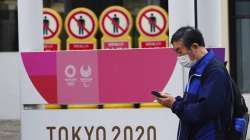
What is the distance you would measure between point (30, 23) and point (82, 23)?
818 millimetres

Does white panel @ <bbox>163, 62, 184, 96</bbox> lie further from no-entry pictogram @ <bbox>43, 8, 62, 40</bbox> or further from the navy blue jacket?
the navy blue jacket

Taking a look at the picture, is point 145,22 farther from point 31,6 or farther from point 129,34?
point 31,6

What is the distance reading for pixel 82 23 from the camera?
809 centimetres

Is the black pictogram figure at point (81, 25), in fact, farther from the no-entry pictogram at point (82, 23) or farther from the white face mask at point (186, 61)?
the white face mask at point (186, 61)

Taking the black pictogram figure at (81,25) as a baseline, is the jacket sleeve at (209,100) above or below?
below

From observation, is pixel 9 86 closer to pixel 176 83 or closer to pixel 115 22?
pixel 115 22

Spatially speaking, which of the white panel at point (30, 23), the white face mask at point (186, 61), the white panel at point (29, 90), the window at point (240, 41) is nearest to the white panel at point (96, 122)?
the white panel at point (29, 90)

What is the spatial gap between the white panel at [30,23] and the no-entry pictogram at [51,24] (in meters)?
0.69

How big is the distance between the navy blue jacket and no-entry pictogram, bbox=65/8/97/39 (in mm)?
2978

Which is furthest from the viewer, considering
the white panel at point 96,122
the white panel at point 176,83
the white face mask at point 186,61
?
the white panel at point 96,122

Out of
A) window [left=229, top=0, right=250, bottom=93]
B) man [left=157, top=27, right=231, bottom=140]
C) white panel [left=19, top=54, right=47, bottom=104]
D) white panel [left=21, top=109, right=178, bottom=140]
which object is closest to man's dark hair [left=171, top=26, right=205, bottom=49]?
man [left=157, top=27, right=231, bottom=140]

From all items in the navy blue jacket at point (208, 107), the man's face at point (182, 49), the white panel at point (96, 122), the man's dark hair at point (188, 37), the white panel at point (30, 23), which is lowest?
the white panel at point (96, 122)

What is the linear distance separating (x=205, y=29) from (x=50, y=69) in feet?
4.87

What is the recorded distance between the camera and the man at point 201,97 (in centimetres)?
506
